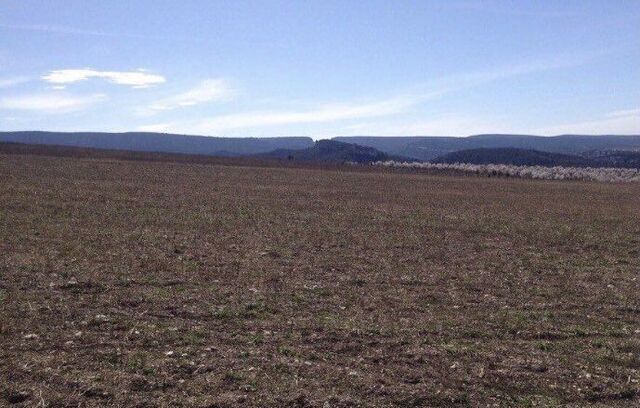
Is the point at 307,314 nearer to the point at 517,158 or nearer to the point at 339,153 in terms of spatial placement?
the point at 517,158

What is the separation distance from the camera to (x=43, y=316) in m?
9.55

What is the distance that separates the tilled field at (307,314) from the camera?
7349mm

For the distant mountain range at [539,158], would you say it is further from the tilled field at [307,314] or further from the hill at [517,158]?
the tilled field at [307,314]

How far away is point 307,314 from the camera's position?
34.3 feet

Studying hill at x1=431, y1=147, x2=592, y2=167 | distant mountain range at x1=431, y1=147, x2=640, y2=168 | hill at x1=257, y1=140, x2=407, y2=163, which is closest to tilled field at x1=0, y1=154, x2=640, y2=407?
hill at x1=431, y1=147, x2=592, y2=167

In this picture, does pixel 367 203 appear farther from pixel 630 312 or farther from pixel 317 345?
pixel 317 345

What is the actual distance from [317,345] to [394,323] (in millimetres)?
1631

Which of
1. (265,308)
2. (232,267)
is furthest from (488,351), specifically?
(232,267)

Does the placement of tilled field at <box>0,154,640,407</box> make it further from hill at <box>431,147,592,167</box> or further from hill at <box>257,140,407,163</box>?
hill at <box>257,140,407,163</box>

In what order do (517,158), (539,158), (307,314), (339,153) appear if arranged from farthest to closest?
(339,153) → (517,158) → (539,158) → (307,314)

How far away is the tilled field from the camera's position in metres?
7.35

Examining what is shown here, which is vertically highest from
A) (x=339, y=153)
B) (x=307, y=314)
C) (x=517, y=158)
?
(x=307, y=314)

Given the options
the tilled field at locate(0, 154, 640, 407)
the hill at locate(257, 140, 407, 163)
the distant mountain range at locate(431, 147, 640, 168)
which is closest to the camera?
the tilled field at locate(0, 154, 640, 407)

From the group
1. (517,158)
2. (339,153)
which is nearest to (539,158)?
(517,158)
